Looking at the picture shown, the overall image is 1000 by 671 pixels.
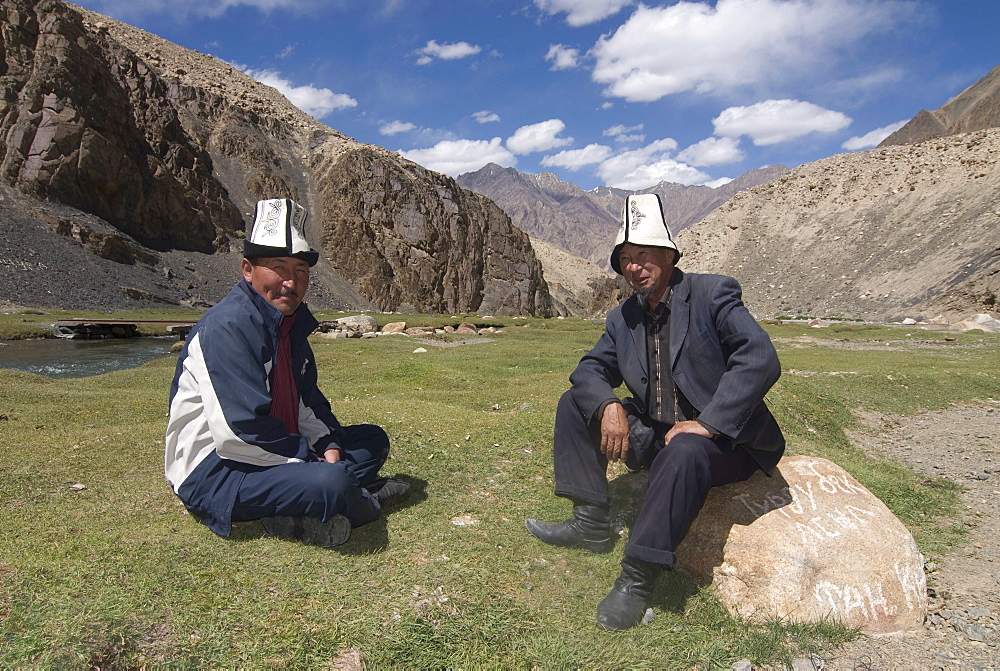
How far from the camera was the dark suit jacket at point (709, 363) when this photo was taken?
16.4ft

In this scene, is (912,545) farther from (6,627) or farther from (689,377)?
(6,627)

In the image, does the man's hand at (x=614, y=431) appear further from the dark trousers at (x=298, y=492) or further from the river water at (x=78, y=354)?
the river water at (x=78, y=354)

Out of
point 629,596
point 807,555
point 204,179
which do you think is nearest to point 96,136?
point 204,179

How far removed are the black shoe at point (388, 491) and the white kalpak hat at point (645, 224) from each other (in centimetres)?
351

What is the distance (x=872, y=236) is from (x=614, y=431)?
84286 millimetres

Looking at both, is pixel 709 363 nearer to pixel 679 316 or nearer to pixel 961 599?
pixel 679 316

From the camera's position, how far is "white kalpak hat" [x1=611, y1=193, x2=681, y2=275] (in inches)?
218

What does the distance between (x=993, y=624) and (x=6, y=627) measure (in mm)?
7639

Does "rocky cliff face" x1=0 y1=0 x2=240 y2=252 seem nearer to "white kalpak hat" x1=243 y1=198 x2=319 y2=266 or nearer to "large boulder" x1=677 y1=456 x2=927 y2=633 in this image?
"white kalpak hat" x1=243 y1=198 x2=319 y2=266

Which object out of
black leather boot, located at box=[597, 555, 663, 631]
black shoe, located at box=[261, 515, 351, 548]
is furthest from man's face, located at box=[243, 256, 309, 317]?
black leather boot, located at box=[597, 555, 663, 631]

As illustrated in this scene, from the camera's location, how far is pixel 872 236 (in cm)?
7375

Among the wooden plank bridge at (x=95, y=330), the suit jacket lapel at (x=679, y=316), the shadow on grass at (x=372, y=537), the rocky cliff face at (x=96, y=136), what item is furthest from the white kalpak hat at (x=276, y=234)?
the rocky cliff face at (x=96, y=136)

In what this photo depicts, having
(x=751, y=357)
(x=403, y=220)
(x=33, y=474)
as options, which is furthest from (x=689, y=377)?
(x=403, y=220)

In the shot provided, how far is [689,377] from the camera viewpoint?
18.1 ft
